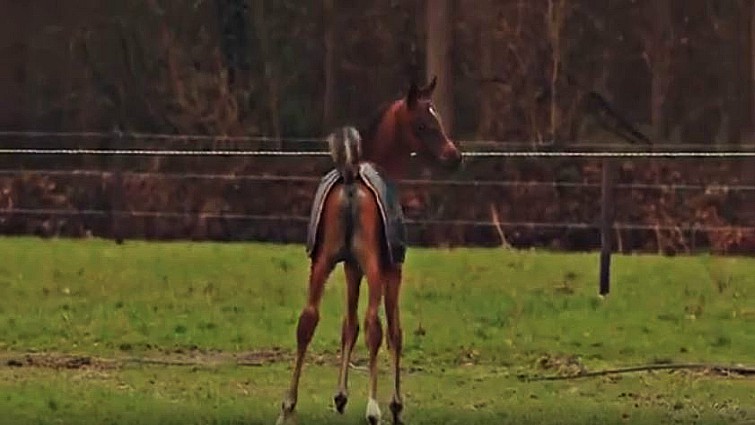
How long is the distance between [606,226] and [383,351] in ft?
14.5

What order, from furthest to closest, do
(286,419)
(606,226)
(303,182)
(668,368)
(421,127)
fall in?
1. (303,182)
2. (606,226)
3. (668,368)
4. (421,127)
5. (286,419)

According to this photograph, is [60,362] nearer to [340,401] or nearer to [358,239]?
[340,401]

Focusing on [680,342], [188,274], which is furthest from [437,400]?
[188,274]

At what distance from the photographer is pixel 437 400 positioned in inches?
450

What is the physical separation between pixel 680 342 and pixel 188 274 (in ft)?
19.5

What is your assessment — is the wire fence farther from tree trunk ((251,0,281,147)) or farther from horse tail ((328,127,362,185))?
horse tail ((328,127,362,185))

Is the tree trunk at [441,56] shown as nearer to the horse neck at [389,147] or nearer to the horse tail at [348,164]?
the horse neck at [389,147]

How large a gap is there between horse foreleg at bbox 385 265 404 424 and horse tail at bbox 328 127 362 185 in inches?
22.5

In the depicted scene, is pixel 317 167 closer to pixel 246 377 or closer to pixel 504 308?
pixel 504 308

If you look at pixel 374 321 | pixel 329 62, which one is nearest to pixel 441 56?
pixel 329 62

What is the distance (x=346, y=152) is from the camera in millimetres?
9547

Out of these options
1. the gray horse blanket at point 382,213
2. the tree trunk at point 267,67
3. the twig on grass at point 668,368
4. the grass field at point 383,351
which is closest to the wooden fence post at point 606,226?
the grass field at point 383,351

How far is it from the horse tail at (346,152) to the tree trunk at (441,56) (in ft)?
53.7

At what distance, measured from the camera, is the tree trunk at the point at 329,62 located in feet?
96.8
